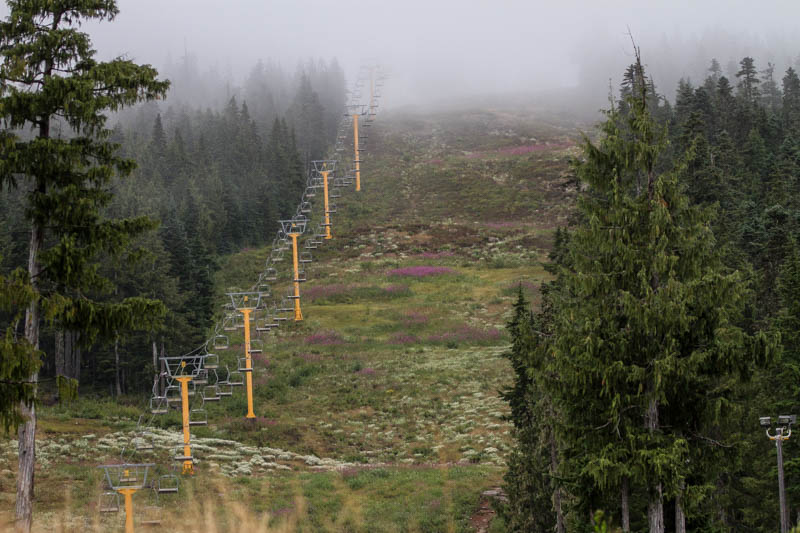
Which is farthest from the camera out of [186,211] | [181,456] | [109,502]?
[186,211]

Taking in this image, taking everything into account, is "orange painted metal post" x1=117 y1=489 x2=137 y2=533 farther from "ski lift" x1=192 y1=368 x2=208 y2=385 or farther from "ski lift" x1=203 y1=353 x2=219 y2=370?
"ski lift" x1=192 y1=368 x2=208 y2=385

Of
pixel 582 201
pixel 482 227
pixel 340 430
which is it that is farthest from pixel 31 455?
pixel 482 227

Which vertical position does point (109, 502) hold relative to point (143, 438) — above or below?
above

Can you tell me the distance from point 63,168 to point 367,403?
29.4 metres

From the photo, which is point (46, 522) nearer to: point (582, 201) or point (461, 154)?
point (582, 201)

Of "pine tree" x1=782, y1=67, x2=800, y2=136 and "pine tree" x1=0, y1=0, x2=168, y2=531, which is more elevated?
"pine tree" x1=782, y1=67, x2=800, y2=136

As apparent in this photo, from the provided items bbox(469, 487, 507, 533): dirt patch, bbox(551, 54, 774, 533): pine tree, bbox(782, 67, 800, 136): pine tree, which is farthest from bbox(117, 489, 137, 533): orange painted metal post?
bbox(782, 67, 800, 136): pine tree

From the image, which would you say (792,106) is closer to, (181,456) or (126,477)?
(181,456)

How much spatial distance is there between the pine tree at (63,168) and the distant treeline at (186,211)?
0.51m

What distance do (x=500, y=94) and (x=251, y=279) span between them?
12728 centimetres

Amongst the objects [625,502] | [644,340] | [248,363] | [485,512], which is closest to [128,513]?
[625,502]

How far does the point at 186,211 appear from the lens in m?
79.1

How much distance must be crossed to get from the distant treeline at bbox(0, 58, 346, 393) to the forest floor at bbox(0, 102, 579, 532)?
162 inches

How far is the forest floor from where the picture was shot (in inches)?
965
